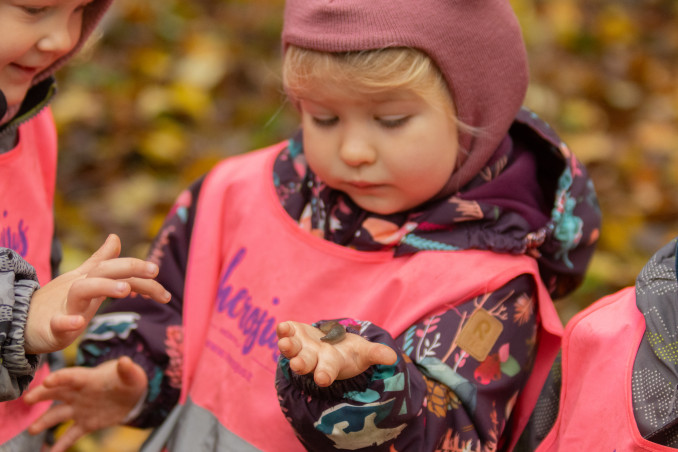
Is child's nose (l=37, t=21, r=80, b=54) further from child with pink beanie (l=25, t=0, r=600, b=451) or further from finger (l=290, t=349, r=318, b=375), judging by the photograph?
finger (l=290, t=349, r=318, b=375)

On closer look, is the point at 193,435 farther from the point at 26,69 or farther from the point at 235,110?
the point at 235,110

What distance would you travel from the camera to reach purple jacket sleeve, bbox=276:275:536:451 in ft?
3.74

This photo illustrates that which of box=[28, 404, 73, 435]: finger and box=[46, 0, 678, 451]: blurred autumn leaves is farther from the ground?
box=[28, 404, 73, 435]: finger

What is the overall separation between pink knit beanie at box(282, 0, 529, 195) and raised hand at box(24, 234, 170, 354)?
500mm

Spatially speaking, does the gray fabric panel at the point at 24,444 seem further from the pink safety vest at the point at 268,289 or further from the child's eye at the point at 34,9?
the child's eye at the point at 34,9

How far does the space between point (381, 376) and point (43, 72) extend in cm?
89

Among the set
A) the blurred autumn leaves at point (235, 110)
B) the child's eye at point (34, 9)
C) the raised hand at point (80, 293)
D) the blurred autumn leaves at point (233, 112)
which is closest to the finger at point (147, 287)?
the raised hand at point (80, 293)

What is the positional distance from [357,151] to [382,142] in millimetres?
47

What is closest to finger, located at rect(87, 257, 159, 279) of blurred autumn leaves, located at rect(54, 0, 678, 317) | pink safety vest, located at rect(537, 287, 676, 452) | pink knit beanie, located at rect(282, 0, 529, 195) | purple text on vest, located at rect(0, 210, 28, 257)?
purple text on vest, located at rect(0, 210, 28, 257)

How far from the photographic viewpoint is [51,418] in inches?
59.7

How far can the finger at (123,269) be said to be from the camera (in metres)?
1.07

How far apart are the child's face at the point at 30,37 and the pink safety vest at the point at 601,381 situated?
101 cm

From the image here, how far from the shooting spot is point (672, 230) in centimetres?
301

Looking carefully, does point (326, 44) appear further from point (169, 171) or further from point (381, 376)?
point (169, 171)
